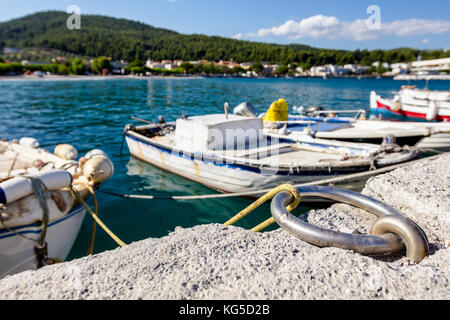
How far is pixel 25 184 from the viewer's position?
435 centimetres

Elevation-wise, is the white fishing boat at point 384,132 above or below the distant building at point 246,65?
below

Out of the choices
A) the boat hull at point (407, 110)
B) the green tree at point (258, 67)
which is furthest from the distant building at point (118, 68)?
the boat hull at point (407, 110)

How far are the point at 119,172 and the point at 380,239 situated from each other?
409 inches

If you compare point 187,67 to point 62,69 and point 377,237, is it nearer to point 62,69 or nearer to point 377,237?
point 62,69

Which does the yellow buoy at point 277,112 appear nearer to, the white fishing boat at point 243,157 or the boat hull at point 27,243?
the white fishing boat at point 243,157

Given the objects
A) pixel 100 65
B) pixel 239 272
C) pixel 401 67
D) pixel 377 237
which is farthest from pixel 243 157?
pixel 100 65

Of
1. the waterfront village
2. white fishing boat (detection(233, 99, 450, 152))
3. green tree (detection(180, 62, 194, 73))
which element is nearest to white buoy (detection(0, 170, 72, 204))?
white fishing boat (detection(233, 99, 450, 152))

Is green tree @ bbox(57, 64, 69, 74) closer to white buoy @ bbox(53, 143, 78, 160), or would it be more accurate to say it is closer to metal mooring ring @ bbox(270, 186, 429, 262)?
white buoy @ bbox(53, 143, 78, 160)

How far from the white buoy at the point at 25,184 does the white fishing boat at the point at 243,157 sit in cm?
423

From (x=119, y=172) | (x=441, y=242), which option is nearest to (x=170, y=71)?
(x=119, y=172)

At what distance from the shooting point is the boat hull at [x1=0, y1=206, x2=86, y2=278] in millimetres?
4500

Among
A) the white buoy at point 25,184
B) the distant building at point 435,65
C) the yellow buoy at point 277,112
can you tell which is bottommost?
the white buoy at point 25,184

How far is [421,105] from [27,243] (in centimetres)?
2836

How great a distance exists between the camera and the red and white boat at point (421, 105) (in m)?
20.9
